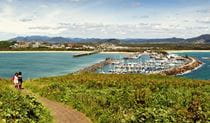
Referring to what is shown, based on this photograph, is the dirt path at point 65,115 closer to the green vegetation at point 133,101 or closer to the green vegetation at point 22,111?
the green vegetation at point 133,101

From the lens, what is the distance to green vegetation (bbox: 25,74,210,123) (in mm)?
20125

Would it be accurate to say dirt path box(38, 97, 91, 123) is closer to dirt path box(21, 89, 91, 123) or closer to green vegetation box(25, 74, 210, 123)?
dirt path box(21, 89, 91, 123)

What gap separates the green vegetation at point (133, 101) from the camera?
66.0 feet

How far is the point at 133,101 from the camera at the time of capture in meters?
29.0

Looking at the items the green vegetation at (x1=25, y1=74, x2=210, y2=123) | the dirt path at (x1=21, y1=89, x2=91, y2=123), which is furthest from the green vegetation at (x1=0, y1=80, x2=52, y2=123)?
the green vegetation at (x1=25, y1=74, x2=210, y2=123)

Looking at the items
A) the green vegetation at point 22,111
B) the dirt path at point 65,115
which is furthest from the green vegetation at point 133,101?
the green vegetation at point 22,111

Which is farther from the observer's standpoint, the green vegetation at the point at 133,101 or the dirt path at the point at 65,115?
the dirt path at the point at 65,115

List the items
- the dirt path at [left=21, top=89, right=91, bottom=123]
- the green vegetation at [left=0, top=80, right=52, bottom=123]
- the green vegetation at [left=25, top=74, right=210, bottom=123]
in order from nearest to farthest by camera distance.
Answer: the green vegetation at [left=25, top=74, right=210, bottom=123], the green vegetation at [left=0, top=80, right=52, bottom=123], the dirt path at [left=21, top=89, right=91, bottom=123]

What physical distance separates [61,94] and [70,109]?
5.18m

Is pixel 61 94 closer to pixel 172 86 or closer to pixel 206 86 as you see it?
pixel 172 86

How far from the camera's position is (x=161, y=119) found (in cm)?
1953

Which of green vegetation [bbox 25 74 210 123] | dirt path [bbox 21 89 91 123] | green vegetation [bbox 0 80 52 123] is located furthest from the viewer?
dirt path [bbox 21 89 91 123]

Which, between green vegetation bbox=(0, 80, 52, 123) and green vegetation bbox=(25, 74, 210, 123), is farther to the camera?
green vegetation bbox=(0, 80, 52, 123)

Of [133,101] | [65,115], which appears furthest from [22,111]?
[133,101]
